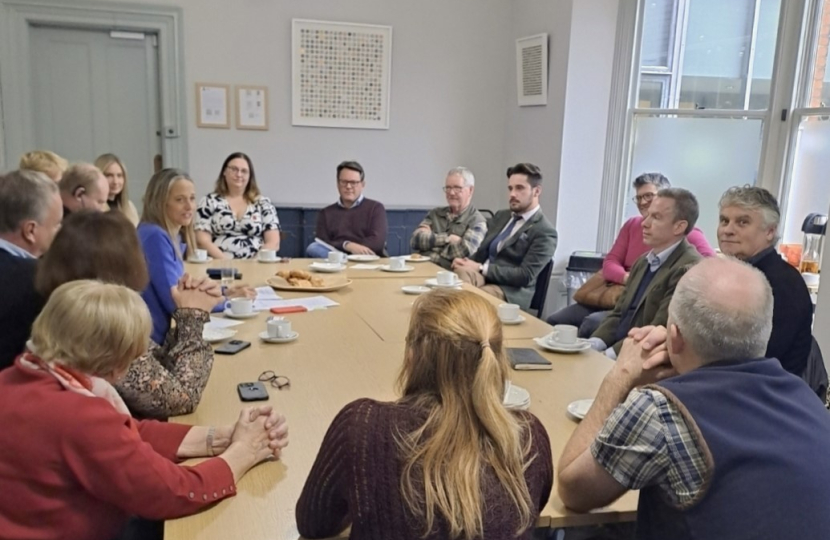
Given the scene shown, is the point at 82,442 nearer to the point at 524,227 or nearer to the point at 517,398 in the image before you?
the point at 517,398

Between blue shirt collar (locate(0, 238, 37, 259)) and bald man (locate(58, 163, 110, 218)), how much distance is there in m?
1.01

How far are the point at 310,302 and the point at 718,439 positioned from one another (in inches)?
75.5

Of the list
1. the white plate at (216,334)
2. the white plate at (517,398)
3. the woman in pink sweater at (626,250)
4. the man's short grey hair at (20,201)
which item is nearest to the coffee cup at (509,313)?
the white plate at (517,398)

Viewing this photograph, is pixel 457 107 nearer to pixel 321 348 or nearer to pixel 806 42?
pixel 806 42

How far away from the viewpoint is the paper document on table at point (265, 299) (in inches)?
103

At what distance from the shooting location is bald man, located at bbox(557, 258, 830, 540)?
3.53 feet

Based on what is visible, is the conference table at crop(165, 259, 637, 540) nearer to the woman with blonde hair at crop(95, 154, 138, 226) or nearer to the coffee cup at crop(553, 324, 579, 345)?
the coffee cup at crop(553, 324, 579, 345)

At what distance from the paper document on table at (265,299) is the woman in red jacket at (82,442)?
135 centimetres

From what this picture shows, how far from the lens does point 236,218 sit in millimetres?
4176

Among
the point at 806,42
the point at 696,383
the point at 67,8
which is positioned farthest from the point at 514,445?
the point at 67,8

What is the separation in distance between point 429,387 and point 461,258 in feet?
10.3

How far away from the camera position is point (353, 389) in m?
1.79

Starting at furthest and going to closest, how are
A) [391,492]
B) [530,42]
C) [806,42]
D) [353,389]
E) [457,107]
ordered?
1. [457,107]
2. [530,42]
3. [806,42]
4. [353,389]
5. [391,492]

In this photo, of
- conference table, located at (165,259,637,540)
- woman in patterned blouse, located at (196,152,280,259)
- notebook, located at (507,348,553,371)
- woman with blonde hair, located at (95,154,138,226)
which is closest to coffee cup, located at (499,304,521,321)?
conference table, located at (165,259,637,540)
